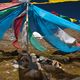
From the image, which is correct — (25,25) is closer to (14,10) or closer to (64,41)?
(14,10)

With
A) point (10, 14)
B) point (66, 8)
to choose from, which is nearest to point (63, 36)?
point (10, 14)

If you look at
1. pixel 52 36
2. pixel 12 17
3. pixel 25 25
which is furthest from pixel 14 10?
pixel 52 36

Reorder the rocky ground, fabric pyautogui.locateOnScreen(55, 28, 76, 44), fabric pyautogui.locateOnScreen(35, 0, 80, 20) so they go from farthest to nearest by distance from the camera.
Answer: fabric pyautogui.locateOnScreen(35, 0, 80, 20)
fabric pyautogui.locateOnScreen(55, 28, 76, 44)
the rocky ground

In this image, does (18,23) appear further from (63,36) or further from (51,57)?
(51,57)

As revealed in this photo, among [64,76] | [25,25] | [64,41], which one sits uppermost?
[25,25]

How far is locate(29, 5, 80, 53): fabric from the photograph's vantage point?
7.89 metres

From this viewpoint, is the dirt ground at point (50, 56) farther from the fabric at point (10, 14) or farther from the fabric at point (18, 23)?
the fabric at point (10, 14)

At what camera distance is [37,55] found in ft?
31.2

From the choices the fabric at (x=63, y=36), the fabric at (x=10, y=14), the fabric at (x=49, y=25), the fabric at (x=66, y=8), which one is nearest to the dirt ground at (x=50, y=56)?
the fabric at (x=49, y=25)

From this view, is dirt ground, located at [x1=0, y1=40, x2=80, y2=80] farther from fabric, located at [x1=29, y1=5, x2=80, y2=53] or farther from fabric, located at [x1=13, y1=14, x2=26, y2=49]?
fabric, located at [x1=13, y1=14, x2=26, y2=49]

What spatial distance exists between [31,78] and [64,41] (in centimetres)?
176

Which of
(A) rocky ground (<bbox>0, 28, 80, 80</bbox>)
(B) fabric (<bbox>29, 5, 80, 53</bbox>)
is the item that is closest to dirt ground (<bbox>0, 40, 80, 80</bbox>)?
(A) rocky ground (<bbox>0, 28, 80, 80</bbox>)

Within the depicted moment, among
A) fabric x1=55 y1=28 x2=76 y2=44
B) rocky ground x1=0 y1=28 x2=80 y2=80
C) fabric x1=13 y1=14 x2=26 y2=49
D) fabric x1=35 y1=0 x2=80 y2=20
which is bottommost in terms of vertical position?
rocky ground x1=0 y1=28 x2=80 y2=80

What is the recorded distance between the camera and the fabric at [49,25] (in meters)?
7.89
